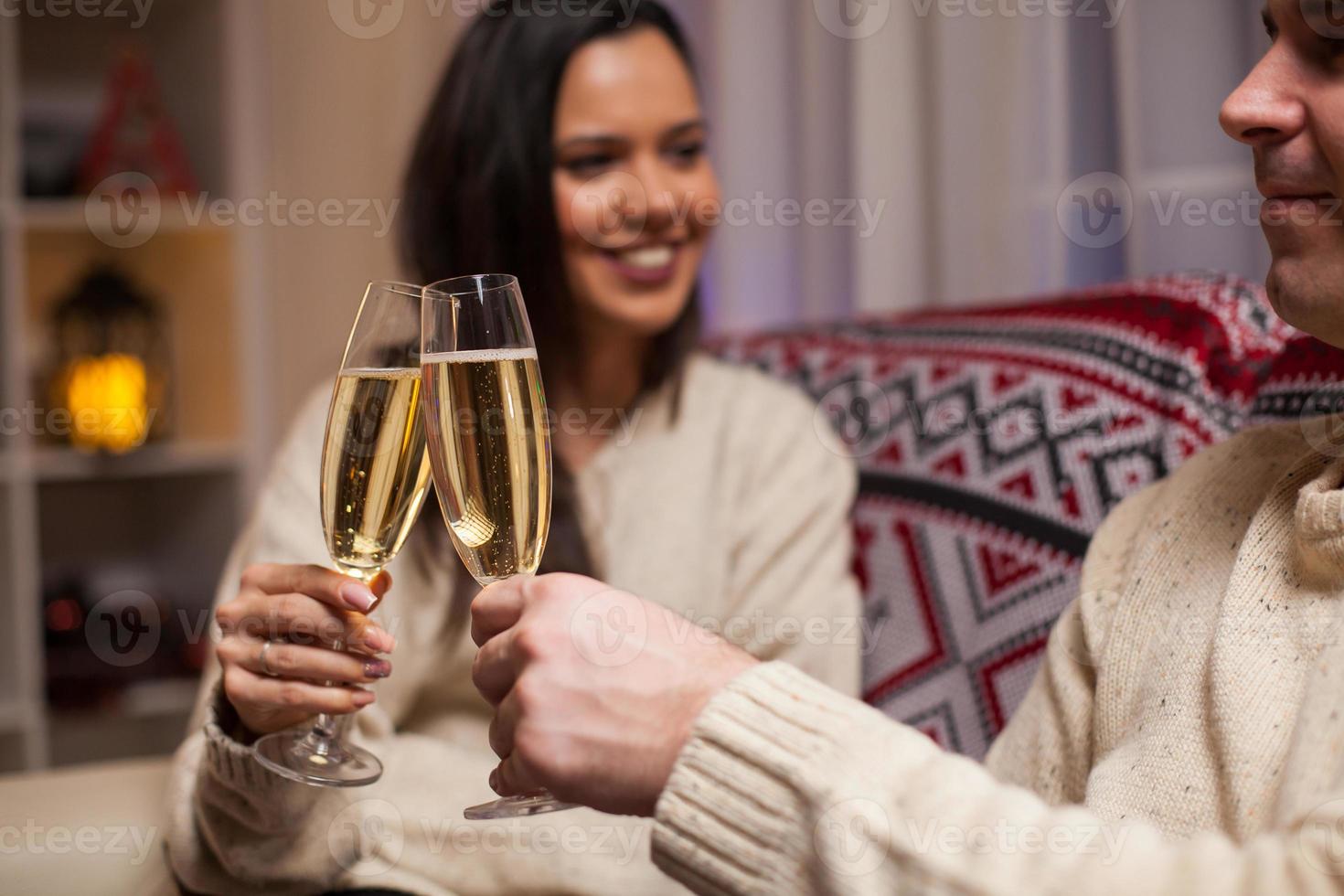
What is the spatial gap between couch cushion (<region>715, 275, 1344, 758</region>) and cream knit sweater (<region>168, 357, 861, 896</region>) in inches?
2.7

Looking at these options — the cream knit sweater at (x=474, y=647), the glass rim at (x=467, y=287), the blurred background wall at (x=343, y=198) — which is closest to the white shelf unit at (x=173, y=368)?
the blurred background wall at (x=343, y=198)

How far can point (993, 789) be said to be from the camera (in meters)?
0.59

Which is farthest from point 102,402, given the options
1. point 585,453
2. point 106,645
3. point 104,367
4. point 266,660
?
point 266,660

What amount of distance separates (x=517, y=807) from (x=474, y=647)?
572mm

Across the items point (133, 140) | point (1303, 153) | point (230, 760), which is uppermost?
point (133, 140)

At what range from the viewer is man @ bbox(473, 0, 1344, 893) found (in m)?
0.56

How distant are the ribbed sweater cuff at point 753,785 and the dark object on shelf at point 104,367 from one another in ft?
7.24

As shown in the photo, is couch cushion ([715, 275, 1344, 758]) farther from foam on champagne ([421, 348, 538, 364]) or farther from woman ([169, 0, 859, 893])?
foam on champagne ([421, 348, 538, 364])

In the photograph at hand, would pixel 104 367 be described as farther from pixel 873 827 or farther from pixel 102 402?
pixel 873 827

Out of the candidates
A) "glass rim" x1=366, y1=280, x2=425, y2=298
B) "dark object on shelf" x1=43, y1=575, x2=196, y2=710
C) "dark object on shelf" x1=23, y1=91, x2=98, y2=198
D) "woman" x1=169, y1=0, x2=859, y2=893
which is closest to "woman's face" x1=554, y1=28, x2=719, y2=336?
"woman" x1=169, y1=0, x2=859, y2=893

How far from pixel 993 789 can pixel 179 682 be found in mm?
2324

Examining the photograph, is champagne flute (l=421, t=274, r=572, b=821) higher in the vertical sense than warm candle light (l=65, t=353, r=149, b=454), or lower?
higher

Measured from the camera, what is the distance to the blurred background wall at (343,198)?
152 cm

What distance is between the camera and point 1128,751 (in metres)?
0.78
